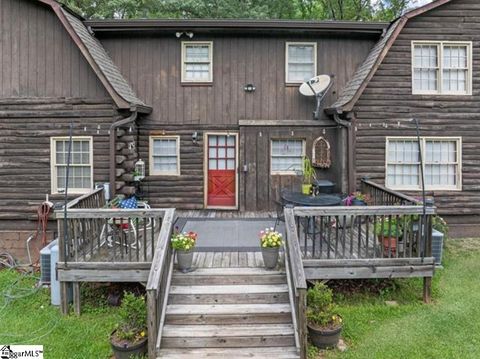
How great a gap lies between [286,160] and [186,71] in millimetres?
3791

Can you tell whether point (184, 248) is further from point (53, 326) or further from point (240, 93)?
point (240, 93)

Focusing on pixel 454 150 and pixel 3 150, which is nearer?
pixel 3 150

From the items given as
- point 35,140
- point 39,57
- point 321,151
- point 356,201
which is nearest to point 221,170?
point 321,151

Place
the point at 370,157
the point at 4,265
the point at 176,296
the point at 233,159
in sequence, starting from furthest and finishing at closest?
the point at 233,159
the point at 370,157
the point at 4,265
the point at 176,296

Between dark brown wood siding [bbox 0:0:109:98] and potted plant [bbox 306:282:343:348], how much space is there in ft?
22.7

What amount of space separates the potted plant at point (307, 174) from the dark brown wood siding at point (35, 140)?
501cm

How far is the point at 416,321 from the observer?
5801 mm

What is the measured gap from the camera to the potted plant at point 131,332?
482cm

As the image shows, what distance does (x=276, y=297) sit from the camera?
218 inches

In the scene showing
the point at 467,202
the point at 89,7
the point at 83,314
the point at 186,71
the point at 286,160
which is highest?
the point at 89,7

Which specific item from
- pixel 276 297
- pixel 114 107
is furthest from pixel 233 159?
pixel 276 297

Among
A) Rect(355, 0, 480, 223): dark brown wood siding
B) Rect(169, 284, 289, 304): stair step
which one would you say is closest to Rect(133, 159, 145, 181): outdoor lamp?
Rect(169, 284, 289, 304): stair step

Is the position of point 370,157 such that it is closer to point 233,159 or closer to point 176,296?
point 233,159

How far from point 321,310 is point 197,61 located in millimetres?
7808
